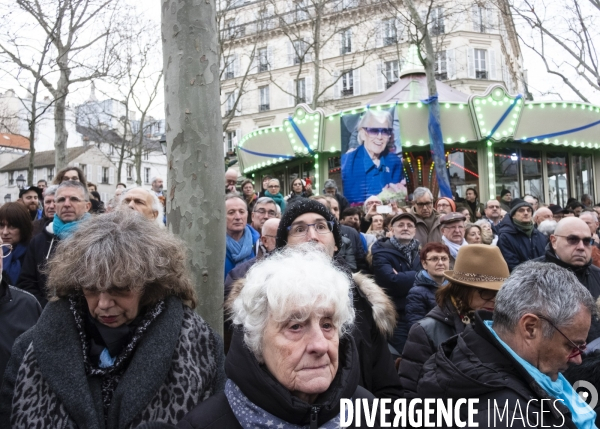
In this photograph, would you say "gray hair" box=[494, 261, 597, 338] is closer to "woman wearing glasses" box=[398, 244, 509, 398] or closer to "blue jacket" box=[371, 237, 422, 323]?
"woman wearing glasses" box=[398, 244, 509, 398]

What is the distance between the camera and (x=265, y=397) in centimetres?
183

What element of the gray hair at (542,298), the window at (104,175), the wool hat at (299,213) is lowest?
the gray hair at (542,298)

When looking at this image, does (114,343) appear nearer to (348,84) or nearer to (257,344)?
(257,344)

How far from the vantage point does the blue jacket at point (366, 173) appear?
1450cm

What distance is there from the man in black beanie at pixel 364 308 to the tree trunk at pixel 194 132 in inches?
17.8

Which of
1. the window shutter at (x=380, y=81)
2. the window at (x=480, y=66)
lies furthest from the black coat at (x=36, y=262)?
the window shutter at (x=380, y=81)

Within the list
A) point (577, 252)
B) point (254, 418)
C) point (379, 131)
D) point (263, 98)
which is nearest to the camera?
point (254, 418)

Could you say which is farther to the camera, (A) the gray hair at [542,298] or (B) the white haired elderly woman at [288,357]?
(A) the gray hair at [542,298]

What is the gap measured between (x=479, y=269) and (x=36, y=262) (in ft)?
10.5

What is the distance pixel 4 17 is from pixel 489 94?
12.5 metres

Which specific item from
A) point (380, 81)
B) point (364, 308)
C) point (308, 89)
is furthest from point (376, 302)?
point (308, 89)

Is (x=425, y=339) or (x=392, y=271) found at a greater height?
(x=392, y=271)

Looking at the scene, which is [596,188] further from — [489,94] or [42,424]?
[42,424]

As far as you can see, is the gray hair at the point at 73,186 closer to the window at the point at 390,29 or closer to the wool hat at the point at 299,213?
the wool hat at the point at 299,213
